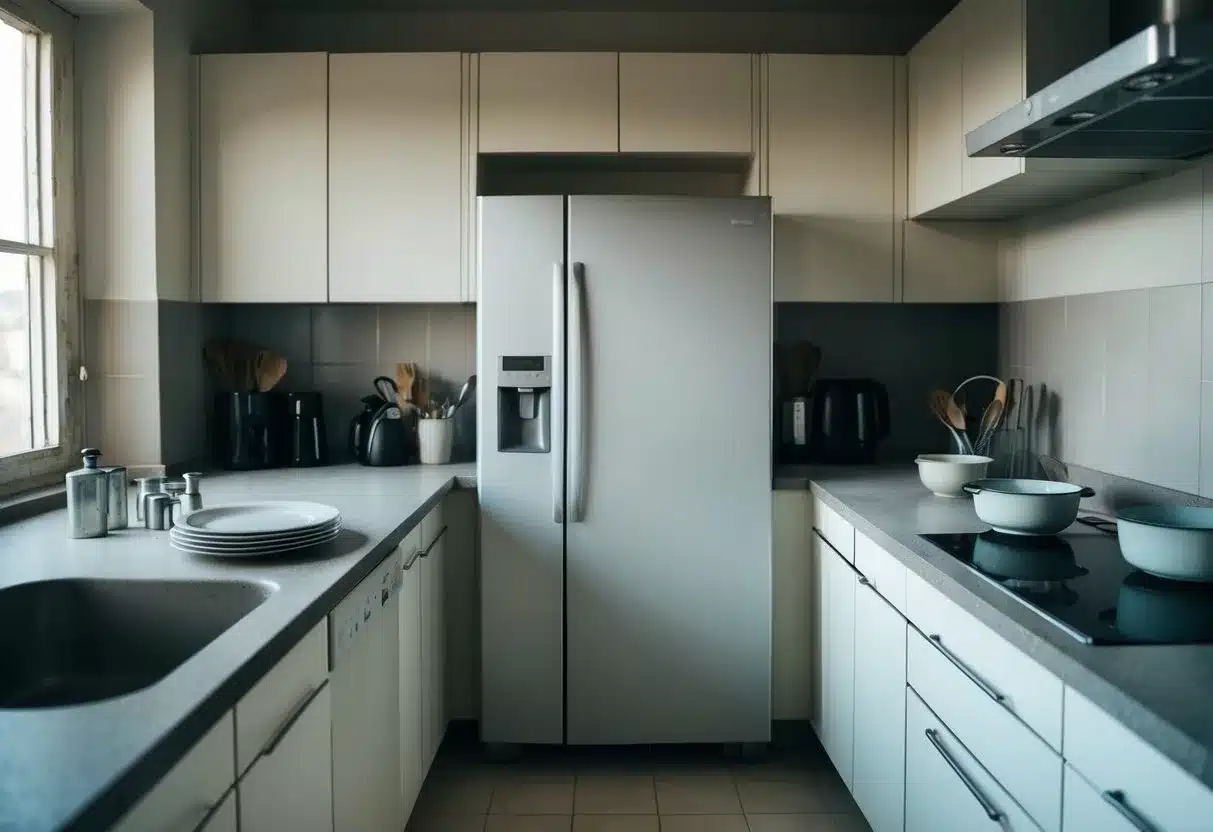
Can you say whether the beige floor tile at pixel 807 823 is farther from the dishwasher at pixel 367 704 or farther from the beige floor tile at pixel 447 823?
the dishwasher at pixel 367 704

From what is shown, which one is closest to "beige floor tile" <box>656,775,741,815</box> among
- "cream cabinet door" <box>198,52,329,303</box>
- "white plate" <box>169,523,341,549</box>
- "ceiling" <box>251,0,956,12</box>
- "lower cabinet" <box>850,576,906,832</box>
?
"lower cabinet" <box>850,576,906,832</box>

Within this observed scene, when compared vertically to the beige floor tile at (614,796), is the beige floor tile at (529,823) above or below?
below

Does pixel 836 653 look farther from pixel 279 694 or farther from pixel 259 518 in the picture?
pixel 279 694

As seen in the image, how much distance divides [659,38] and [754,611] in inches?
79.4

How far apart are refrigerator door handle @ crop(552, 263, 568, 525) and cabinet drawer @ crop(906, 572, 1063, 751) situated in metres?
1.12

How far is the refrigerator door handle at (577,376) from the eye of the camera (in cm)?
285

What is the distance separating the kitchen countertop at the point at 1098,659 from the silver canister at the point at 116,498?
5.40ft


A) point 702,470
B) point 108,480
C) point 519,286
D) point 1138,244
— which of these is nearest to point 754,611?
point 702,470

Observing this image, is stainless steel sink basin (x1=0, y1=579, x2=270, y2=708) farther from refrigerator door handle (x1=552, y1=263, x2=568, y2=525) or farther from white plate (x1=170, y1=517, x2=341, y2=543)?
refrigerator door handle (x1=552, y1=263, x2=568, y2=525)

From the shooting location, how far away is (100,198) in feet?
9.18

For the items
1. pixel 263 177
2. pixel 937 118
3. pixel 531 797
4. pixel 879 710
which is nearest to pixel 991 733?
pixel 879 710

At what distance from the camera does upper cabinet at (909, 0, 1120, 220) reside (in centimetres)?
234

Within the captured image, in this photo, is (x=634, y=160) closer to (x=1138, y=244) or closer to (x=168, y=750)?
(x=1138, y=244)

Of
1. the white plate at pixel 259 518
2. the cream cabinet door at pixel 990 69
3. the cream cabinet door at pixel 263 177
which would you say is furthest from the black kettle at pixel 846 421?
the white plate at pixel 259 518
